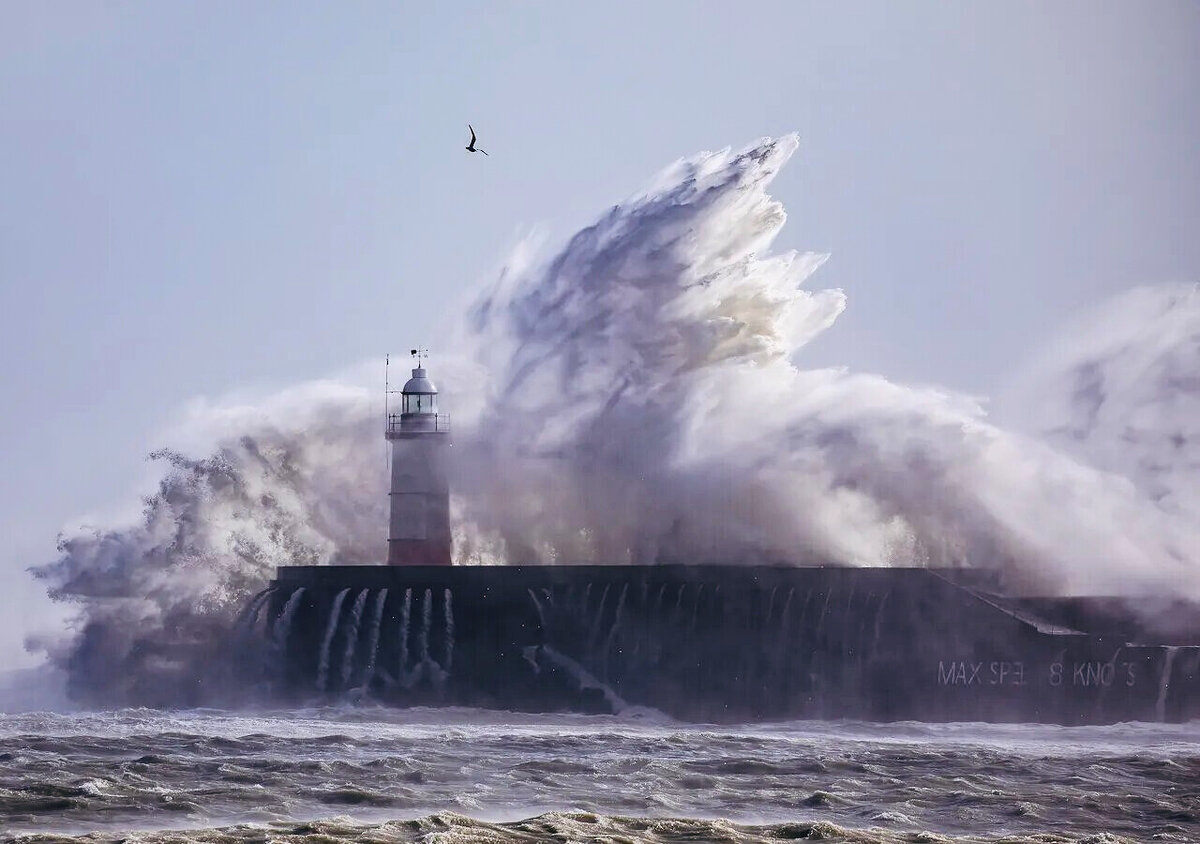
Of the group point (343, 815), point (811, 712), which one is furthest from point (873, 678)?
point (343, 815)

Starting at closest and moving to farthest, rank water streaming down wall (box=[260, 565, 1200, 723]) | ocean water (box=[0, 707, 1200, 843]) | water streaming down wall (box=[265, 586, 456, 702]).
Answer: ocean water (box=[0, 707, 1200, 843]) → water streaming down wall (box=[260, 565, 1200, 723]) → water streaming down wall (box=[265, 586, 456, 702])

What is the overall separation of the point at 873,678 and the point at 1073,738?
20.0ft

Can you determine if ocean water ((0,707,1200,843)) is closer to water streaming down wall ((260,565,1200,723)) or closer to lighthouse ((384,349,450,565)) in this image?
water streaming down wall ((260,565,1200,723))

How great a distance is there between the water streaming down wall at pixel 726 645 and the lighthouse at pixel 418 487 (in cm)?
389

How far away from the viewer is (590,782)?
31.8 meters

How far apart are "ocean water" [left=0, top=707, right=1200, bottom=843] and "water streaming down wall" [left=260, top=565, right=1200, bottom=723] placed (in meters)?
1.25

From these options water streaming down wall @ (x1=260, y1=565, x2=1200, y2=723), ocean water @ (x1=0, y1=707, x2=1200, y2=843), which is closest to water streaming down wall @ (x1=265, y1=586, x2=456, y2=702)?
water streaming down wall @ (x1=260, y1=565, x2=1200, y2=723)

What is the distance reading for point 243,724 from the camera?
44000 millimetres

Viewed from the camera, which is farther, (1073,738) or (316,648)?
(316,648)

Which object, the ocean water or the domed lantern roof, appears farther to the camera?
the domed lantern roof

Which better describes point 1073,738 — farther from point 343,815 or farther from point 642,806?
point 343,815

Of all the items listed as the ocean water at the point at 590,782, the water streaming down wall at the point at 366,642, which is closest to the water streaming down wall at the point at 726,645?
the water streaming down wall at the point at 366,642

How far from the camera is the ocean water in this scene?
86.4 ft

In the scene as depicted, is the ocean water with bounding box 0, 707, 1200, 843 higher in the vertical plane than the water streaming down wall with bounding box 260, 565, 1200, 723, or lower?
lower
